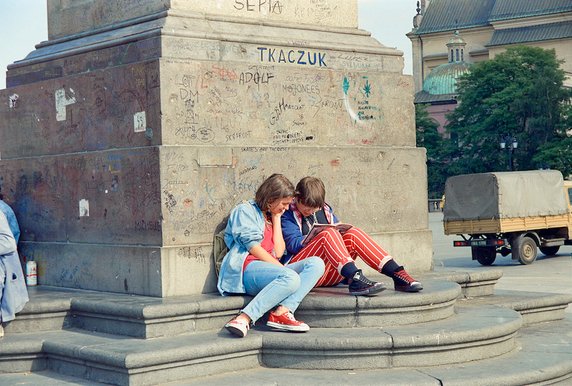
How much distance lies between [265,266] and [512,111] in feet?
224

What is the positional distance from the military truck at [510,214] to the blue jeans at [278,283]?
56.4 feet

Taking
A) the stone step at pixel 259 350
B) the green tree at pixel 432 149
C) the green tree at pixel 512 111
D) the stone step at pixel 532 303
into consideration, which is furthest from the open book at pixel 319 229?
the green tree at pixel 432 149

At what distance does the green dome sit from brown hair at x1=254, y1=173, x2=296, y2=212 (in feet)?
340

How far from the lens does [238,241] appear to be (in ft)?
27.1

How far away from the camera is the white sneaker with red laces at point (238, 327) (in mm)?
7465

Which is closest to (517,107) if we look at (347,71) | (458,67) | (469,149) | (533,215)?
(469,149)

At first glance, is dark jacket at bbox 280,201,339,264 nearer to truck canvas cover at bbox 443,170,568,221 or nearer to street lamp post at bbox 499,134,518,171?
truck canvas cover at bbox 443,170,568,221

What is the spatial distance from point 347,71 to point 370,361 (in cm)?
339

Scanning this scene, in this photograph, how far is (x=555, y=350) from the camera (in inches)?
320

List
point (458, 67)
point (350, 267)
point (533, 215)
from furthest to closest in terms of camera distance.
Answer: point (458, 67) < point (533, 215) < point (350, 267)

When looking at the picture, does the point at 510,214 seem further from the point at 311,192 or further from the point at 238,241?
the point at 238,241

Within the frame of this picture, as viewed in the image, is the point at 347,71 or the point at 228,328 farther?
the point at 347,71

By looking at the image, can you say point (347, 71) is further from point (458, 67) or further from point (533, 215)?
point (458, 67)

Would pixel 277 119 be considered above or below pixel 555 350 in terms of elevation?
above
